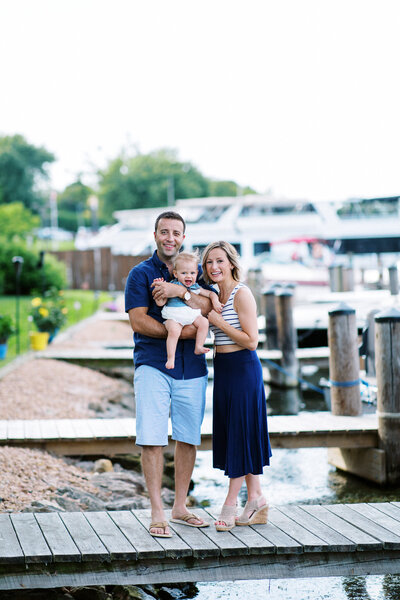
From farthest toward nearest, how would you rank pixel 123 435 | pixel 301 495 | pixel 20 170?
1. pixel 20 170
2. pixel 301 495
3. pixel 123 435

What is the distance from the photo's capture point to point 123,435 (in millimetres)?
7340

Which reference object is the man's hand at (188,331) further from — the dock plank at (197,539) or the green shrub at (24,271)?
the green shrub at (24,271)

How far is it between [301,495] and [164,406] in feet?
12.6

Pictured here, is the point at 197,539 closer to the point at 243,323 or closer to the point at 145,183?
the point at 243,323

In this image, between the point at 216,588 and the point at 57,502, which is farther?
the point at 57,502

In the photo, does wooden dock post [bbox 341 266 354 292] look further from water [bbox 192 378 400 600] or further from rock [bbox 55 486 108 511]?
rock [bbox 55 486 108 511]

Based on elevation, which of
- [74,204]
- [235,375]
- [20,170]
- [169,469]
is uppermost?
[74,204]

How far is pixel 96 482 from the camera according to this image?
750 centimetres

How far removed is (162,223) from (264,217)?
54.0 metres

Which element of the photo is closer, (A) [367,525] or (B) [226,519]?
(B) [226,519]

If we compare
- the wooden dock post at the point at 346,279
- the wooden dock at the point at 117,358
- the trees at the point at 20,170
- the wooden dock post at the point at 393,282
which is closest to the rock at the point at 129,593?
the wooden dock at the point at 117,358

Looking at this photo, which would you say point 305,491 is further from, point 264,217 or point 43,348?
point 264,217

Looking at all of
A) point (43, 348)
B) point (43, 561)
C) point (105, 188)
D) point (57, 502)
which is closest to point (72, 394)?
point (43, 348)

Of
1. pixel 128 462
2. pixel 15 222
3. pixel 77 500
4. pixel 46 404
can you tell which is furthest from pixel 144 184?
pixel 77 500
